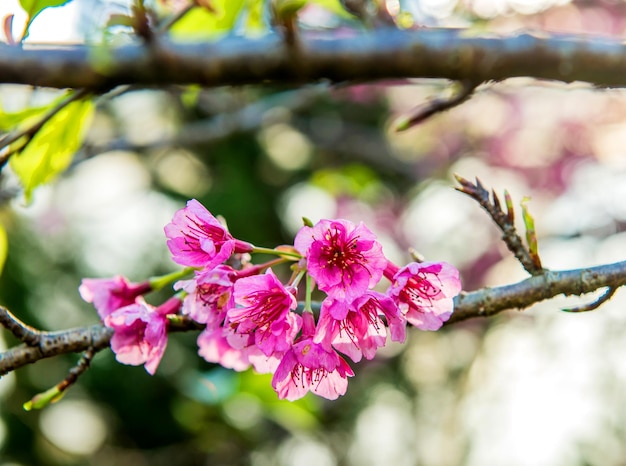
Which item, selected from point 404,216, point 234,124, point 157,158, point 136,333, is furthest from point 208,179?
point 136,333

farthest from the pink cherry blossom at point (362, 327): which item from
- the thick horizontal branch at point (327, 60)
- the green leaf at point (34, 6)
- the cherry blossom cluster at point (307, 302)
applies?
the green leaf at point (34, 6)

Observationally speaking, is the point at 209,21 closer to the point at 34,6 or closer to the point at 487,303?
the point at 34,6

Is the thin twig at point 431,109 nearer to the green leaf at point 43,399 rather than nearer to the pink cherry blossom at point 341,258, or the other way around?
the pink cherry blossom at point 341,258

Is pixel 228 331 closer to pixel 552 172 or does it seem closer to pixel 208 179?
pixel 552 172

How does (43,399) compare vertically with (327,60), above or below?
below

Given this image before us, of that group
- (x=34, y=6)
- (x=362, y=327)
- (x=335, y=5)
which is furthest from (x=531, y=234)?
(x=34, y=6)

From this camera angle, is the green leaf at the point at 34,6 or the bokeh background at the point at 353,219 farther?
the bokeh background at the point at 353,219
